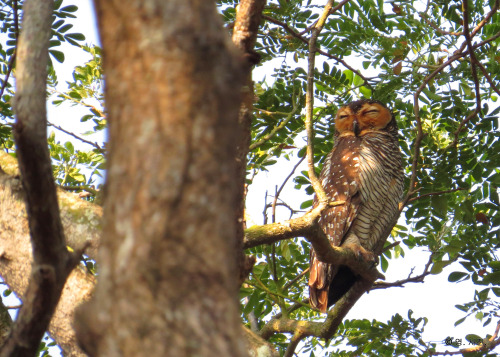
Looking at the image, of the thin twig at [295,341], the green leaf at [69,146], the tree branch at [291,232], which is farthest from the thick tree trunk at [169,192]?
the green leaf at [69,146]

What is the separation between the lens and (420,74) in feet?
13.8

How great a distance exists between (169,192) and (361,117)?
4.71 meters

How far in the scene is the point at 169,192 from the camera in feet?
3.13

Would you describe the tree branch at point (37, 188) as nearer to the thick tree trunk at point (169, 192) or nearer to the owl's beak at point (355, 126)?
the thick tree trunk at point (169, 192)

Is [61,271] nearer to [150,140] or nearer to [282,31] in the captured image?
[150,140]

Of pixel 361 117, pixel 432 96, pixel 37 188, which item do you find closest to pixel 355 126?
pixel 361 117

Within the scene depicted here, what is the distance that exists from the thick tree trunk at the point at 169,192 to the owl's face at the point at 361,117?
4.48 m

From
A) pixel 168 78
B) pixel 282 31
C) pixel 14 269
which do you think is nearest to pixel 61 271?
pixel 168 78

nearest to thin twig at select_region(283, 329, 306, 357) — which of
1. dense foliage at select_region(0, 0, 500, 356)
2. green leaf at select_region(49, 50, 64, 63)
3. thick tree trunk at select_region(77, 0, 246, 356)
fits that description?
dense foliage at select_region(0, 0, 500, 356)

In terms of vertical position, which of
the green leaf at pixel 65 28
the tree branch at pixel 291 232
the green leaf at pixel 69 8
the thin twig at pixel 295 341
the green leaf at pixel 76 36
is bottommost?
the thin twig at pixel 295 341

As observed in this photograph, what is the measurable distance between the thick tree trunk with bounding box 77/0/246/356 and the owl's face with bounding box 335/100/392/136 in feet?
14.7

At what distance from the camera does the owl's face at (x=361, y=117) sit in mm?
5410

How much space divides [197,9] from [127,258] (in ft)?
1.35

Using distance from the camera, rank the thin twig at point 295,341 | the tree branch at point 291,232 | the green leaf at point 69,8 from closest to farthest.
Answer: the tree branch at point 291,232
the thin twig at point 295,341
the green leaf at point 69,8
